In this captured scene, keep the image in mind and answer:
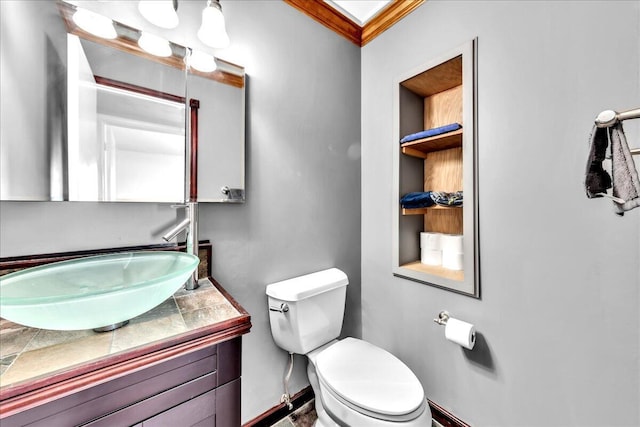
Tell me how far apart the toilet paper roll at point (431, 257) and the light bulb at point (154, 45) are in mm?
1631

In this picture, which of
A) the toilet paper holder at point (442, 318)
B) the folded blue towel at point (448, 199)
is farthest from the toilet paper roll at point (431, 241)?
the toilet paper holder at point (442, 318)

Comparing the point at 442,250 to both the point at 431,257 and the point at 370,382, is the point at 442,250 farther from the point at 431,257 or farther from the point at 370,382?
the point at 370,382

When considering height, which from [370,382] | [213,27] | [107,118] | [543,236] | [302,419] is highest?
Result: [213,27]

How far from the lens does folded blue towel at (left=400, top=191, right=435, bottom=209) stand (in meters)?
1.40

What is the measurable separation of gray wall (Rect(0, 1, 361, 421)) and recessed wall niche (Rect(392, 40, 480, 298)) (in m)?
0.33

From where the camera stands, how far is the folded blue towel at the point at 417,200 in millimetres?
1397

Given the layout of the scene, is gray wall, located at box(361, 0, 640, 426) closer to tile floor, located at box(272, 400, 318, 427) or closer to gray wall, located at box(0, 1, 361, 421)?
gray wall, located at box(0, 1, 361, 421)

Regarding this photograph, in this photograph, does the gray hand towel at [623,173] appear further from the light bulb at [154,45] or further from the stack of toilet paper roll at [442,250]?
the light bulb at [154,45]

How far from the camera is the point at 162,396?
62 cm

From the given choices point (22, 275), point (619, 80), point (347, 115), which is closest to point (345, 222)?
point (347, 115)

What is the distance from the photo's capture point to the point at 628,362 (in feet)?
2.79

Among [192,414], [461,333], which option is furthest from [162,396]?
[461,333]

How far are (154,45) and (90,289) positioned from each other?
0.94 meters

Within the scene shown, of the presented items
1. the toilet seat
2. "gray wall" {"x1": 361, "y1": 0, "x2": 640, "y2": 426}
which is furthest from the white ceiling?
the toilet seat
